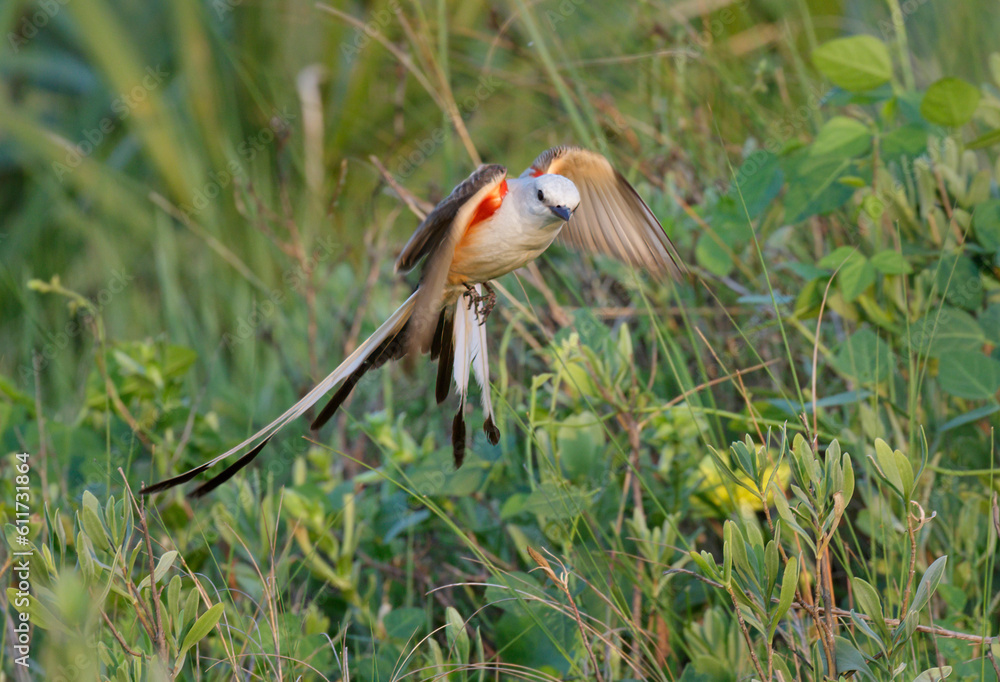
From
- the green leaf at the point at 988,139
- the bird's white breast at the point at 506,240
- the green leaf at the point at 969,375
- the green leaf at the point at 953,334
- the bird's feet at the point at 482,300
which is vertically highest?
the bird's white breast at the point at 506,240

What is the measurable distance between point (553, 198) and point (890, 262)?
2.62ft

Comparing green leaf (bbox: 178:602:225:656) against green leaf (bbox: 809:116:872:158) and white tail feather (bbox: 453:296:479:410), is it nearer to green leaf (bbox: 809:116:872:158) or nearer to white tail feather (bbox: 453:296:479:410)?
white tail feather (bbox: 453:296:479:410)

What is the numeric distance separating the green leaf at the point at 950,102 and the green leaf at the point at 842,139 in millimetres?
108

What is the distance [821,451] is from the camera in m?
1.52

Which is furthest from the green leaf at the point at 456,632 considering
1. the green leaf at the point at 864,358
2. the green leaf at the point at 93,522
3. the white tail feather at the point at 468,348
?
the green leaf at the point at 864,358

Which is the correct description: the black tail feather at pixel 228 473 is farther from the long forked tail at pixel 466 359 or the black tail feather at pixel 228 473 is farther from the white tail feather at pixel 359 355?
the long forked tail at pixel 466 359

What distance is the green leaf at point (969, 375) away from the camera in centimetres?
131

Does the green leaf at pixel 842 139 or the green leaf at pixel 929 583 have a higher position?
the green leaf at pixel 842 139

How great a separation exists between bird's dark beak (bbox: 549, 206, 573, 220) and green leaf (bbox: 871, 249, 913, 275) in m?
0.78

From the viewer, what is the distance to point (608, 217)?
3.89 feet

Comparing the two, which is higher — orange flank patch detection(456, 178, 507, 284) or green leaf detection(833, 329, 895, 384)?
orange flank patch detection(456, 178, 507, 284)

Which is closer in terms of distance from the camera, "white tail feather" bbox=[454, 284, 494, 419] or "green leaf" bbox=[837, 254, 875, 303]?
"white tail feather" bbox=[454, 284, 494, 419]

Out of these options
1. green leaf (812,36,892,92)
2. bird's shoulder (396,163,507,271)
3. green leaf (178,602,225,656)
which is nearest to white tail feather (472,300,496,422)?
bird's shoulder (396,163,507,271)

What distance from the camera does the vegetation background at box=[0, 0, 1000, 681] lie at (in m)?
0.97
